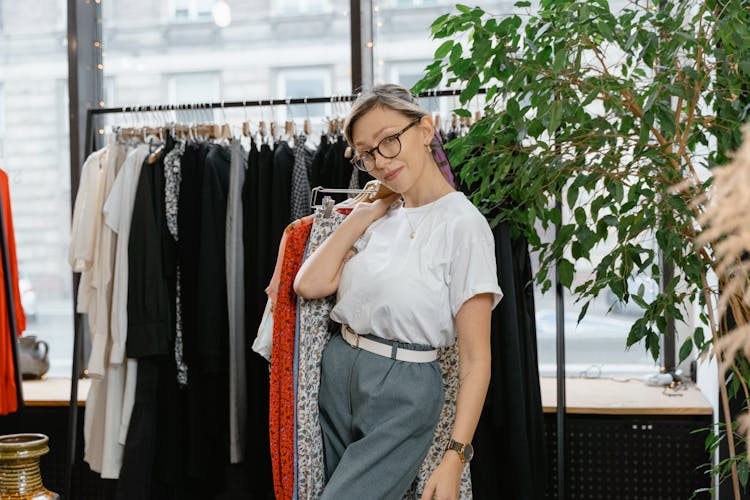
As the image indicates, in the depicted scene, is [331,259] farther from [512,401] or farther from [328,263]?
[512,401]

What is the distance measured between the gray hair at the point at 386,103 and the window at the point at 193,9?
2.44 m

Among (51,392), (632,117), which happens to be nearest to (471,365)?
(632,117)

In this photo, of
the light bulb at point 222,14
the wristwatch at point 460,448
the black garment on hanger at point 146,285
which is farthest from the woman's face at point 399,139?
the light bulb at point 222,14

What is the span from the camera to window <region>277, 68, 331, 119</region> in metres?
3.80

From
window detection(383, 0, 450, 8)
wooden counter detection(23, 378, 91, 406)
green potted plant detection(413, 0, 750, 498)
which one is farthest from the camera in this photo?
window detection(383, 0, 450, 8)

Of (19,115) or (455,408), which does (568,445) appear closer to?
(455,408)

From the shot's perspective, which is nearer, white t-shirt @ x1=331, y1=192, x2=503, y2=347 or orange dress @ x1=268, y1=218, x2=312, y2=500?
white t-shirt @ x1=331, y1=192, x2=503, y2=347

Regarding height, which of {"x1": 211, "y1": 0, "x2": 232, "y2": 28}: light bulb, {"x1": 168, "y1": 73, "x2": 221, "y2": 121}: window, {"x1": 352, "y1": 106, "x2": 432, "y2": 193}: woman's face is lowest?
{"x1": 352, "y1": 106, "x2": 432, "y2": 193}: woman's face

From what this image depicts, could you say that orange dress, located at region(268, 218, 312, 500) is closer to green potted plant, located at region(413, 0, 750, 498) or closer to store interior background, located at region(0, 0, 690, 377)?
green potted plant, located at region(413, 0, 750, 498)

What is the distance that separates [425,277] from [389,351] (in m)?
0.18

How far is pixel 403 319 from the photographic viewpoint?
1697mm

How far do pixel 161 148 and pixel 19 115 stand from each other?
145cm

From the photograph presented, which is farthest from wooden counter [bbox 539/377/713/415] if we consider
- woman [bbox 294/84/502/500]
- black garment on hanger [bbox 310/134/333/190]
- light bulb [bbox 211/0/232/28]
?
light bulb [bbox 211/0/232/28]

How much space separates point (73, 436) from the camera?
311cm
